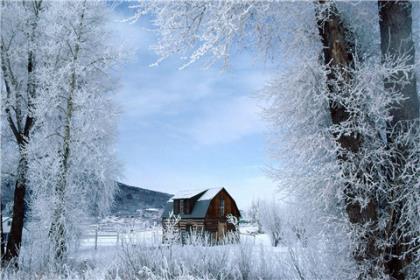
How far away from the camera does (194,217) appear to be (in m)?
27.3

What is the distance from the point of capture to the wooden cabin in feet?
88.8

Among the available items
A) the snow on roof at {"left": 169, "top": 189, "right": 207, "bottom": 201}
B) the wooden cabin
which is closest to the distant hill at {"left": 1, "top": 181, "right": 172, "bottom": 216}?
the wooden cabin

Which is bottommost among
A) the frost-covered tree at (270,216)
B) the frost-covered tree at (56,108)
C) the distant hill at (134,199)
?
the frost-covered tree at (270,216)

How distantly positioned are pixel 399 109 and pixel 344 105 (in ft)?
2.33

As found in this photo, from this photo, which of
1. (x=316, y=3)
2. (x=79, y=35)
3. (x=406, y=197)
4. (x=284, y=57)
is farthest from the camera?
(x=79, y=35)

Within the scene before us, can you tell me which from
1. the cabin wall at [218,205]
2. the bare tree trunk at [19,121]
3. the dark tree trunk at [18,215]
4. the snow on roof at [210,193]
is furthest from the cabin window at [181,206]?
the dark tree trunk at [18,215]

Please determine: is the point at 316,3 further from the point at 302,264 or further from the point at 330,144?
the point at 302,264

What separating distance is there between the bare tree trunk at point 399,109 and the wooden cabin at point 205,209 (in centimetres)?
2314

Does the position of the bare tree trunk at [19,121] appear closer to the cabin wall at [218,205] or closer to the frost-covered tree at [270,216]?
the cabin wall at [218,205]

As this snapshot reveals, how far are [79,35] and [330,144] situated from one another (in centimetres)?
845

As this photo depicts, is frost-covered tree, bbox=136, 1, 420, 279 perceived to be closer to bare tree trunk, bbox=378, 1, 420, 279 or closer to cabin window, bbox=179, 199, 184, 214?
bare tree trunk, bbox=378, 1, 420, 279

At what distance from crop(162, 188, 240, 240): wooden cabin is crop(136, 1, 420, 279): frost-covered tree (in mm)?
22715

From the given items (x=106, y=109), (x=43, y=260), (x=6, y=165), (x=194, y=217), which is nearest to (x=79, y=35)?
(x=106, y=109)

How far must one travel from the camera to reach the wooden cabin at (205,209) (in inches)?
1066
